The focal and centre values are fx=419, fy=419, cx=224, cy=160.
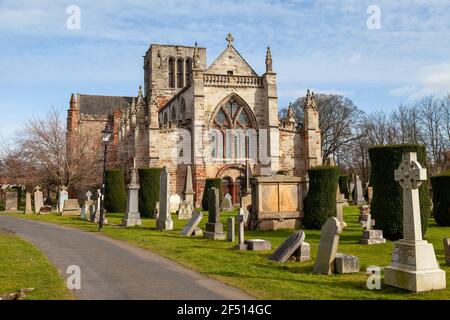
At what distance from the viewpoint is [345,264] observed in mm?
8508

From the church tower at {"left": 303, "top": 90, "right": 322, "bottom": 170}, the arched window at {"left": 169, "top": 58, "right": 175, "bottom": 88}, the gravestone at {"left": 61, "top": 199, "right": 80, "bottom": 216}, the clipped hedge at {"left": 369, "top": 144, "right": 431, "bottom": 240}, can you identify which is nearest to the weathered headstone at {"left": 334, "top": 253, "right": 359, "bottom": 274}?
the clipped hedge at {"left": 369, "top": 144, "right": 431, "bottom": 240}

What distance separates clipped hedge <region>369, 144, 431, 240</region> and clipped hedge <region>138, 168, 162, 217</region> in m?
13.9

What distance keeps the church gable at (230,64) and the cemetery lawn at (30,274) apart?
89.4ft

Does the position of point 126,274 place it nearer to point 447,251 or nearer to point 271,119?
point 447,251

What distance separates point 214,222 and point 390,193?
5970 mm

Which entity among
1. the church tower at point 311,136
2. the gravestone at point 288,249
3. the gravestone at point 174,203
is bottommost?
the gravestone at point 288,249

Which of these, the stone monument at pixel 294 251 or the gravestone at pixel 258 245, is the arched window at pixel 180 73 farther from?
the stone monument at pixel 294 251

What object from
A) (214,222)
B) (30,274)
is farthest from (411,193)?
(214,222)

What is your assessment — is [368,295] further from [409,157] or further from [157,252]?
[157,252]

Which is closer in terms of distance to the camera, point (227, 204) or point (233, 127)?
point (227, 204)

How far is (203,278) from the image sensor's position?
7961 mm

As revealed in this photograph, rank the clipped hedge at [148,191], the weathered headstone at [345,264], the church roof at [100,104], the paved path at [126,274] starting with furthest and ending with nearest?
1. the church roof at [100,104]
2. the clipped hedge at [148,191]
3. the weathered headstone at [345,264]
4. the paved path at [126,274]

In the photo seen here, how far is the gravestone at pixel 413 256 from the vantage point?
275 inches

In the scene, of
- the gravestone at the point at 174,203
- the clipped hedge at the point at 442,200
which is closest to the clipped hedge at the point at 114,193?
the gravestone at the point at 174,203
